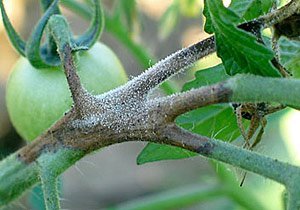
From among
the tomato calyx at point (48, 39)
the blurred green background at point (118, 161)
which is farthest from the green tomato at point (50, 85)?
the blurred green background at point (118, 161)

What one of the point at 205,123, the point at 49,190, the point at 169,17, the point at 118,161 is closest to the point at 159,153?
the point at 205,123

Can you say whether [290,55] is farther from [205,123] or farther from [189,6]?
[189,6]

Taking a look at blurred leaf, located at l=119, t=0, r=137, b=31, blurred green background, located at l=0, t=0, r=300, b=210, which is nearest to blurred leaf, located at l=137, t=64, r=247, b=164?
blurred leaf, located at l=119, t=0, r=137, b=31

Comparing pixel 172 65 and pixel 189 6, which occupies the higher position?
pixel 189 6

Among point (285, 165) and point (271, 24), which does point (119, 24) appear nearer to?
point (271, 24)

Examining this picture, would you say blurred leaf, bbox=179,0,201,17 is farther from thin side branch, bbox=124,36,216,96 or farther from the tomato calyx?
thin side branch, bbox=124,36,216,96

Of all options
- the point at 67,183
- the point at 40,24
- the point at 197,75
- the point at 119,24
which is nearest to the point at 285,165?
the point at 197,75
